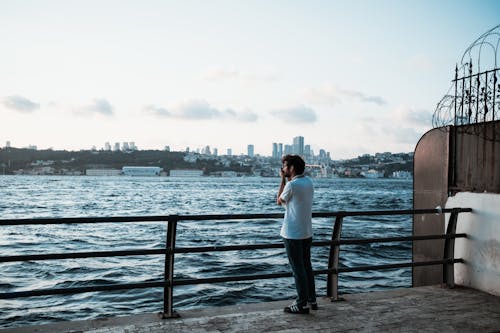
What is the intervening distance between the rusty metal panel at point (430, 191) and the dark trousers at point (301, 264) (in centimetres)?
309

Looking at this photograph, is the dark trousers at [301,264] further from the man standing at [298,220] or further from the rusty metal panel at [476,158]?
the rusty metal panel at [476,158]

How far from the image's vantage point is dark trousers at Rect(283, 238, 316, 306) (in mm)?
5051

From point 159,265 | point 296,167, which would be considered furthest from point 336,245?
point 159,265

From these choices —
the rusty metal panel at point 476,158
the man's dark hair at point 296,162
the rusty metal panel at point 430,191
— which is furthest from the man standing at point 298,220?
the rusty metal panel at point 430,191

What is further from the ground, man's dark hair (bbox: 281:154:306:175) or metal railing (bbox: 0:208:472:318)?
man's dark hair (bbox: 281:154:306:175)

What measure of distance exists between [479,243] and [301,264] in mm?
2884

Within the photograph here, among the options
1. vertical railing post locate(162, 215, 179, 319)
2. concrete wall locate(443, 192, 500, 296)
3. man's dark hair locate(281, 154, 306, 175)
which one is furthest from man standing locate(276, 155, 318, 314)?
concrete wall locate(443, 192, 500, 296)

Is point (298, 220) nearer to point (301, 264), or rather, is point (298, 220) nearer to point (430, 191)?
point (301, 264)

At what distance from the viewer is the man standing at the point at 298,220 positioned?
A: 4.92 metres

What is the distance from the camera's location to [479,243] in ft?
21.1

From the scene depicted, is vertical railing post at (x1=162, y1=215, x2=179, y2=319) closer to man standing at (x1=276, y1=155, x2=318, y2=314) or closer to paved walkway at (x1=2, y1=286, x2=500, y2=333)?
paved walkway at (x1=2, y1=286, x2=500, y2=333)

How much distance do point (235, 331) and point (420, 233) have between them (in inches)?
173

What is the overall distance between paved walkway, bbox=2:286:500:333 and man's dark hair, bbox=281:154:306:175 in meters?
1.57

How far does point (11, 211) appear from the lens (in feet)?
141
